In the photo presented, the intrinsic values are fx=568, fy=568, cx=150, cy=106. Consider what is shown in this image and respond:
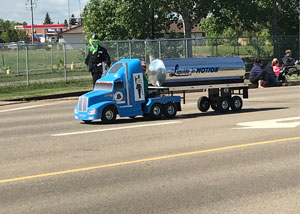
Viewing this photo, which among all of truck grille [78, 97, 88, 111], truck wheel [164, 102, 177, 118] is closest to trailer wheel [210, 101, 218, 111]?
truck wheel [164, 102, 177, 118]

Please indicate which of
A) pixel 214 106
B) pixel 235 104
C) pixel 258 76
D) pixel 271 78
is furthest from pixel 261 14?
pixel 235 104

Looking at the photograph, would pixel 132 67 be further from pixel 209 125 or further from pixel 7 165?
pixel 7 165

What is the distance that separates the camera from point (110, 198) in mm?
7309

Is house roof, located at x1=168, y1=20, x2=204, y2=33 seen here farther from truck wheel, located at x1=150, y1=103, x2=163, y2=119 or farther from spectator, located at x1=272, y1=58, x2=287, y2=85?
truck wheel, located at x1=150, y1=103, x2=163, y2=119

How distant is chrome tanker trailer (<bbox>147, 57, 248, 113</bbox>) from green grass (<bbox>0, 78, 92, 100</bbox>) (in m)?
9.92

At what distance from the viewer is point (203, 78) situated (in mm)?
15812

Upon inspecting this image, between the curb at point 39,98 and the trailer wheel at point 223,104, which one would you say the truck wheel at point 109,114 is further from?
the curb at point 39,98

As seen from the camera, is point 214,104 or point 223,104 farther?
point 214,104

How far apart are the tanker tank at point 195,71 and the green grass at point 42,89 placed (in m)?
10.0

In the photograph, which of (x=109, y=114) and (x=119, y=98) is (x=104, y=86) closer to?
(x=119, y=98)

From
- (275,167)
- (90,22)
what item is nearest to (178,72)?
(275,167)

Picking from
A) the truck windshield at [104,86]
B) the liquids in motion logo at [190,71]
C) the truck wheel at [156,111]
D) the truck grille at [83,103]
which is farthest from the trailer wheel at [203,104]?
the truck grille at [83,103]

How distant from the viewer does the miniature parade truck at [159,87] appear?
14367mm

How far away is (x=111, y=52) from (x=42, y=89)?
5.99 m
